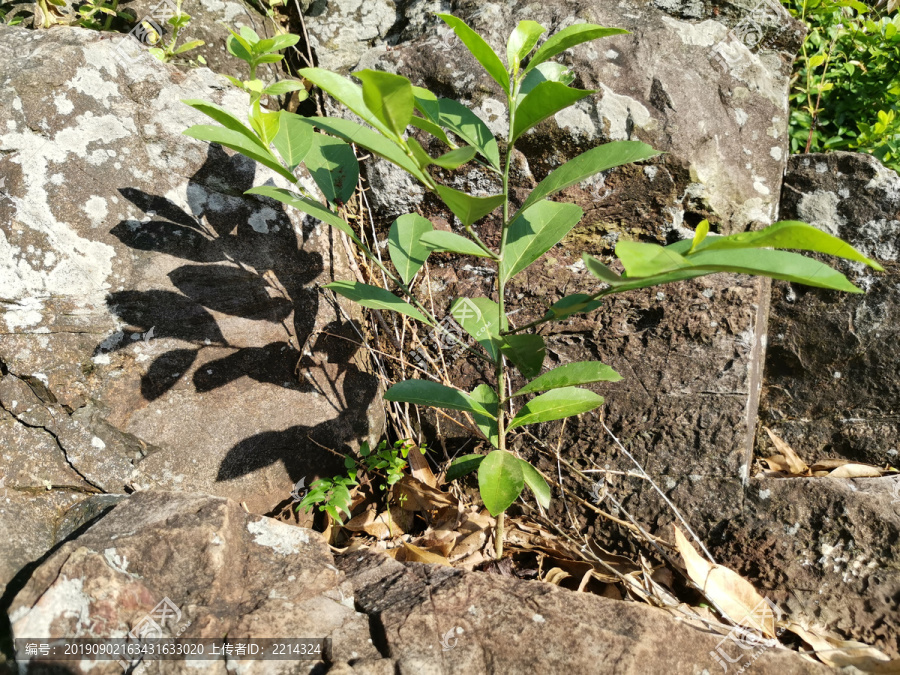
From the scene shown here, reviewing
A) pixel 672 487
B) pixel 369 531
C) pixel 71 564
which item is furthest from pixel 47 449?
pixel 672 487

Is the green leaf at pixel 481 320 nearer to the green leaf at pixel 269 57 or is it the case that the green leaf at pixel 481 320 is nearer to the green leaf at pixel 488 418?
the green leaf at pixel 488 418

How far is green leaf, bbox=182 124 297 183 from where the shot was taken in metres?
1.31

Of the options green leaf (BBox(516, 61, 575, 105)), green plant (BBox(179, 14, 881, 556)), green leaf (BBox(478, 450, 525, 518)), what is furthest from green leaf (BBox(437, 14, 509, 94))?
green leaf (BBox(478, 450, 525, 518))

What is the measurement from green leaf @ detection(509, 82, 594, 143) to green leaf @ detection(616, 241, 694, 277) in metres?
0.37

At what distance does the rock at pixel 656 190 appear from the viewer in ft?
5.70

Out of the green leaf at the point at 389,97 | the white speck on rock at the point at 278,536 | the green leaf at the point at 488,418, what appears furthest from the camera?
the green leaf at the point at 488,418

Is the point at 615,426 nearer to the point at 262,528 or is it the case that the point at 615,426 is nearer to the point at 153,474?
the point at 262,528

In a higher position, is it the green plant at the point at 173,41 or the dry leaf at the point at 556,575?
the green plant at the point at 173,41

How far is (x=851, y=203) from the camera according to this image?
1903 mm

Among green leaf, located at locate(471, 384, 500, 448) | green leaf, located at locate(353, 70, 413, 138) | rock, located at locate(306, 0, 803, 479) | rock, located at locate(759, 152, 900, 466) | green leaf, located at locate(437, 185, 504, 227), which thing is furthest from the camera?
rock, located at locate(759, 152, 900, 466)

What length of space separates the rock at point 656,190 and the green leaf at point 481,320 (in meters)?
0.43

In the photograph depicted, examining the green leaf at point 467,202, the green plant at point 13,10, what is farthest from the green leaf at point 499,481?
the green plant at point 13,10

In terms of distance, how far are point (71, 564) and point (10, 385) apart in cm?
64

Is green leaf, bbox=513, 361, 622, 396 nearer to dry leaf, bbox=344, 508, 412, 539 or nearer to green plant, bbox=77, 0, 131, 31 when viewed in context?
dry leaf, bbox=344, 508, 412, 539
